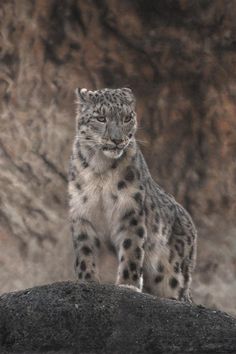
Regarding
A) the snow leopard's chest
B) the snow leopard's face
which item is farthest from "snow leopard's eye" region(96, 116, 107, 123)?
the snow leopard's chest

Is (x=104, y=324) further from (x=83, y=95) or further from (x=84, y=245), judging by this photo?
(x=83, y=95)

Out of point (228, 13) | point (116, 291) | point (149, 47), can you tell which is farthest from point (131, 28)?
point (116, 291)

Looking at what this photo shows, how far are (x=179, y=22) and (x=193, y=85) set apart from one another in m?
0.55

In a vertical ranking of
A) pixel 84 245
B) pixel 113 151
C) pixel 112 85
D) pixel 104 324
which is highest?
pixel 112 85

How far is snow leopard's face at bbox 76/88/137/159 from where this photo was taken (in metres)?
8.05

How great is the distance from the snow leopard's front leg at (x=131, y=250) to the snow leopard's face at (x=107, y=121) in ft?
1.70

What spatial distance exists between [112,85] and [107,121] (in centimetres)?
184

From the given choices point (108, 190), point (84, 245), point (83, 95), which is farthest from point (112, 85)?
point (84, 245)

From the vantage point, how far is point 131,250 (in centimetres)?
819

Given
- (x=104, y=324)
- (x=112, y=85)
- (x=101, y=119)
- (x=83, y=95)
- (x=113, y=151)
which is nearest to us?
(x=104, y=324)

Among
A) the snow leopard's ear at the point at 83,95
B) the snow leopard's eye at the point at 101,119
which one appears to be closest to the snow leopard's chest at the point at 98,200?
the snow leopard's eye at the point at 101,119

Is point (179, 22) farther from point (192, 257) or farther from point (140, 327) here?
point (140, 327)

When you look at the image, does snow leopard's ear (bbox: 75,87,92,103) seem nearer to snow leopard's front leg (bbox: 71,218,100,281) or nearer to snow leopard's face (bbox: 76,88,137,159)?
snow leopard's face (bbox: 76,88,137,159)

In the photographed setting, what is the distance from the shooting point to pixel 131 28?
385 inches
